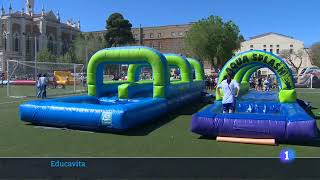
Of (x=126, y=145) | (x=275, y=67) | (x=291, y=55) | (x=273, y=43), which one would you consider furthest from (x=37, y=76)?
(x=273, y=43)

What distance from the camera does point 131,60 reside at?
14.9 meters

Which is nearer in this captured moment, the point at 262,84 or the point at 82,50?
the point at 262,84

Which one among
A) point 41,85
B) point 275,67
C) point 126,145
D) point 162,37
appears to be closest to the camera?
point 126,145

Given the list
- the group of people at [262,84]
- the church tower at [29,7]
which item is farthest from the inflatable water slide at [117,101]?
the church tower at [29,7]

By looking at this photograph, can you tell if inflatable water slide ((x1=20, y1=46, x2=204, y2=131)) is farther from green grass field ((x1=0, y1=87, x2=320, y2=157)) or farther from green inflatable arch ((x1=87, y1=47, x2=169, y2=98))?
green grass field ((x1=0, y1=87, x2=320, y2=157))

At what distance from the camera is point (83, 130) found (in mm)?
11375

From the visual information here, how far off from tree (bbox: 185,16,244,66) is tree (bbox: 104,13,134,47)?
908 inches

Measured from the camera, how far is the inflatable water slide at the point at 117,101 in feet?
35.4

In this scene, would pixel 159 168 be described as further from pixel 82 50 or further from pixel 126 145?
pixel 82 50

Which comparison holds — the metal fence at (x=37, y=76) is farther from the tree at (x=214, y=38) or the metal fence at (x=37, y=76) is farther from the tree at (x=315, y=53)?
the tree at (x=315, y=53)

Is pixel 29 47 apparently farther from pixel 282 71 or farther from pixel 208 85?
pixel 282 71

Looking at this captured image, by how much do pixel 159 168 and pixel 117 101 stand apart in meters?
9.47

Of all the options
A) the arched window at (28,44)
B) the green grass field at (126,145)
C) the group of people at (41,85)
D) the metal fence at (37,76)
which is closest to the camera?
the green grass field at (126,145)

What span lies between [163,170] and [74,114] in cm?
495
